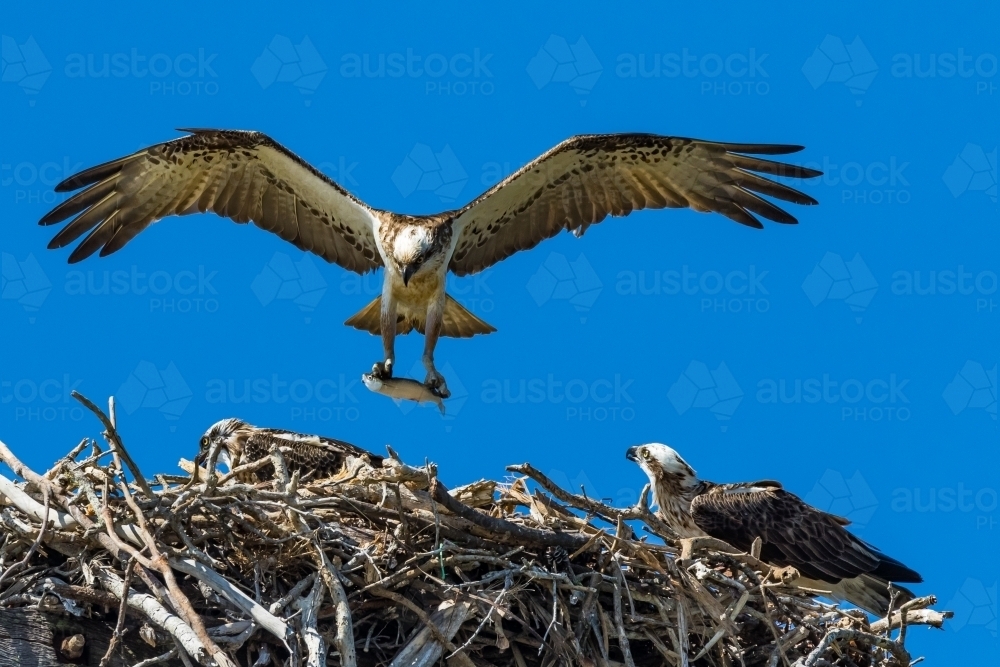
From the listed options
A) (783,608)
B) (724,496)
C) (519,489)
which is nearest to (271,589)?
(519,489)

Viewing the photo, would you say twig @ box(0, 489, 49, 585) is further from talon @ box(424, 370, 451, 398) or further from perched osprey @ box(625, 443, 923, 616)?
Result: perched osprey @ box(625, 443, 923, 616)

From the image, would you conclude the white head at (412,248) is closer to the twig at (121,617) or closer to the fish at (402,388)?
the fish at (402,388)

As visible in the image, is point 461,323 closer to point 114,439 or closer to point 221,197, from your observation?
point 221,197

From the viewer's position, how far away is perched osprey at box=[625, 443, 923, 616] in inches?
339

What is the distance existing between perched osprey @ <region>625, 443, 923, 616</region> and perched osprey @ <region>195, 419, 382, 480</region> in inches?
94.3

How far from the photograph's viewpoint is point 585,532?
23.4 feet

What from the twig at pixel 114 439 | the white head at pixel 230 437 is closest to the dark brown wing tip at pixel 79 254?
the white head at pixel 230 437

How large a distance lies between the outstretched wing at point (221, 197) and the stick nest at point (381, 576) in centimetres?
328

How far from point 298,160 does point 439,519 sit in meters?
4.17

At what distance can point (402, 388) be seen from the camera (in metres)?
9.35

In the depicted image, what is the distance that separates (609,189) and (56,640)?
602 cm

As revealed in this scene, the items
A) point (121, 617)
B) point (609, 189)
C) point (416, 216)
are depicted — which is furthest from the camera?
point (609, 189)

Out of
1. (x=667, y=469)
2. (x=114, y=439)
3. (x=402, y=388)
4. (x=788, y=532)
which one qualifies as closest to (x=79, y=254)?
(x=402, y=388)

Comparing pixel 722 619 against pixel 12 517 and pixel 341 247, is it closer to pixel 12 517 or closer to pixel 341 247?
pixel 12 517
